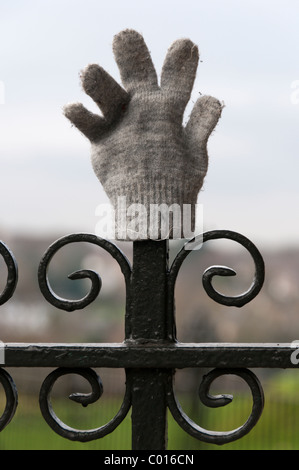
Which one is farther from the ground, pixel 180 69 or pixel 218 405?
pixel 180 69

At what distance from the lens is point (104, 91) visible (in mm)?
1152

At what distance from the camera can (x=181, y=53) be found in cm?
118

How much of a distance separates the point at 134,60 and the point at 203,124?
6.3 inches

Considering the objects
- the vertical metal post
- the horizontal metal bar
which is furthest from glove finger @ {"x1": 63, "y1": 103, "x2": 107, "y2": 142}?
the horizontal metal bar

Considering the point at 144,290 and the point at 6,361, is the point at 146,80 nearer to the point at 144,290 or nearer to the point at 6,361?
the point at 144,290

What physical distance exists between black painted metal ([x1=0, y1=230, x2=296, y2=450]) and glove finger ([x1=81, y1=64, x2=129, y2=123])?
223mm

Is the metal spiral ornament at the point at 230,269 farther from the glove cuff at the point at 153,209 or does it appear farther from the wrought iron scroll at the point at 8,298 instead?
the wrought iron scroll at the point at 8,298

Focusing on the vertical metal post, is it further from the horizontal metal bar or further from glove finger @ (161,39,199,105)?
glove finger @ (161,39,199,105)

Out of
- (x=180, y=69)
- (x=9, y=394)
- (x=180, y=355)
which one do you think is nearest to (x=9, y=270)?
(x=9, y=394)

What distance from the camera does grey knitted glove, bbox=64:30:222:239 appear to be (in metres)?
1.15

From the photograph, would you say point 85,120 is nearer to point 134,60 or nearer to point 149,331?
point 134,60

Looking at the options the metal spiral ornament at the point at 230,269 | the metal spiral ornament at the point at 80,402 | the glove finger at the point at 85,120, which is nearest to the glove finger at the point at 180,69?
the glove finger at the point at 85,120
